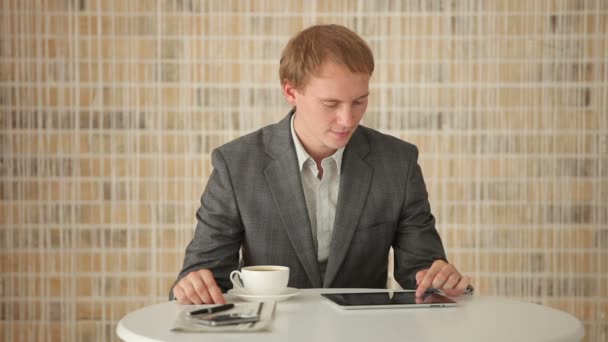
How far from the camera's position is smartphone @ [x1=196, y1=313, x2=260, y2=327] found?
4.48ft

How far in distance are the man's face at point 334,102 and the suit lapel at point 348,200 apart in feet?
0.37

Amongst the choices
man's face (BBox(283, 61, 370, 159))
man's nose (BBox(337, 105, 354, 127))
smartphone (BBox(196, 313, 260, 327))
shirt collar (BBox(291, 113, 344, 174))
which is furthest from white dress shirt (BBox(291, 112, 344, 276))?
smartphone (BBox(196, 313, 260, 327))

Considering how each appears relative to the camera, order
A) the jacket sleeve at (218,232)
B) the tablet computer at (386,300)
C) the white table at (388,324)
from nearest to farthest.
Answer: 1. the white table at (388,324)
2. the tablet computer at (386,300)
3. the jacket sleeve at (218,232)

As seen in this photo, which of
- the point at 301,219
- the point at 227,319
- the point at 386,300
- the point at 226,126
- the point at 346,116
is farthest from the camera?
the point at 226,126

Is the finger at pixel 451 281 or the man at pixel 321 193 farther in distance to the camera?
the man at pixel 321 193

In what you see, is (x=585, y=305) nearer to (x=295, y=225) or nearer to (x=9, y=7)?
(x=295, y=225)

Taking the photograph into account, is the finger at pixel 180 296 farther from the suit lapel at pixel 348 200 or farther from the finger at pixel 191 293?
the suit lapel at pixel 348 200

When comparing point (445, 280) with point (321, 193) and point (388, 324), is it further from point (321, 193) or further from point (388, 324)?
point (321, 193)

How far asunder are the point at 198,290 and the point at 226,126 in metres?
1.66

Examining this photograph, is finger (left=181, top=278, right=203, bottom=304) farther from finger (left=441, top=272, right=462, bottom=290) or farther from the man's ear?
the man's ear

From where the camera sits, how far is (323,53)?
6.55ft

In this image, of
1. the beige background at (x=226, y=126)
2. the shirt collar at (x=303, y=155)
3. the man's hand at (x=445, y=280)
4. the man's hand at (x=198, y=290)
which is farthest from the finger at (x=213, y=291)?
the beige background at (x=226, y=126)

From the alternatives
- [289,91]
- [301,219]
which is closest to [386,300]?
[301,219]

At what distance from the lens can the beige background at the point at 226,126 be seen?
324 cm
